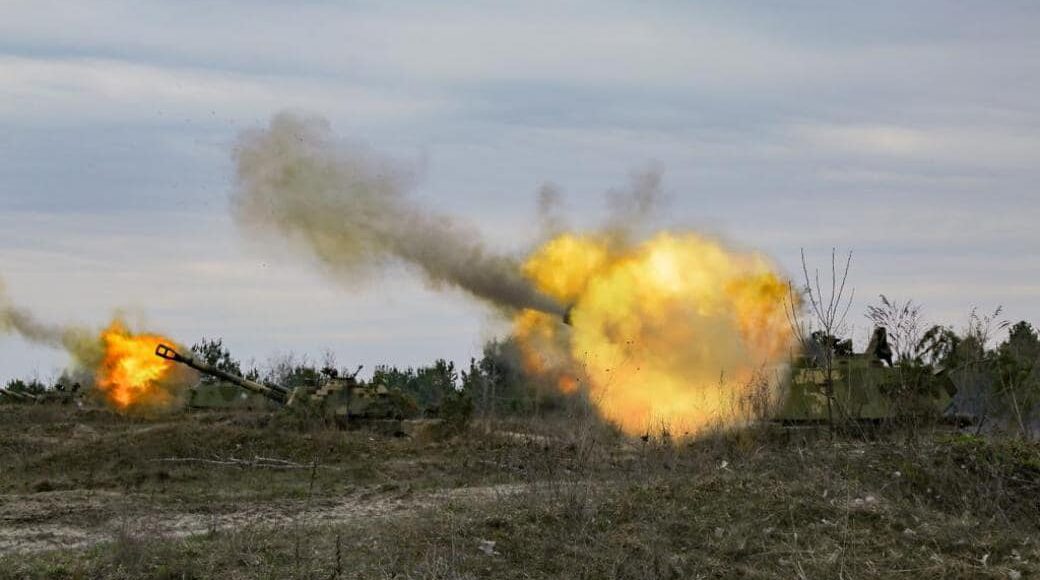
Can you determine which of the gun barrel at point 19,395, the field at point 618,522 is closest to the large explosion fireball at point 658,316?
the field at point 618,522

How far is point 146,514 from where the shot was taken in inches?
697

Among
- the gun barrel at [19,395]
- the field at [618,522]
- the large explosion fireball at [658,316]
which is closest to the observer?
the field at [618,522]

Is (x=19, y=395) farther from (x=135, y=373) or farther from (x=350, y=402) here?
(x=350, y=402)

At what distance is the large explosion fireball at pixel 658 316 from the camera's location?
26.4m

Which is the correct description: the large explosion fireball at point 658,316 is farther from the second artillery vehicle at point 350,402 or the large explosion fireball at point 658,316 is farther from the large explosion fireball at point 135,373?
the large explosion fireball at point 135,373

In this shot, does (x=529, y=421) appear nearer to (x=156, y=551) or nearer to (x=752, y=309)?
(x=752, y=309)

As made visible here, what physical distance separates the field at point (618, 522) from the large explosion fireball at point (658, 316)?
5750mm

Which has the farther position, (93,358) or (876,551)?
(93,358)

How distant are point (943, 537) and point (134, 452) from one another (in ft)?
63.3

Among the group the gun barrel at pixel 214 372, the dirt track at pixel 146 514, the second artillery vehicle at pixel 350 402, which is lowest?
the dirt track at pixel 146 514

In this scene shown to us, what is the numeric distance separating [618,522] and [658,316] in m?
14.0

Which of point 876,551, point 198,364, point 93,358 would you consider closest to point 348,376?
point 198,364

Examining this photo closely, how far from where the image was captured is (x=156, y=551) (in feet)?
42.0

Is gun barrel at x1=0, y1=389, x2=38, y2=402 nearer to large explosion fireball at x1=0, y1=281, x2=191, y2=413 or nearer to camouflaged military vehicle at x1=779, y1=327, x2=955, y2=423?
large explosion fireball at x1=0, y1=281, x2=191, y2=413
